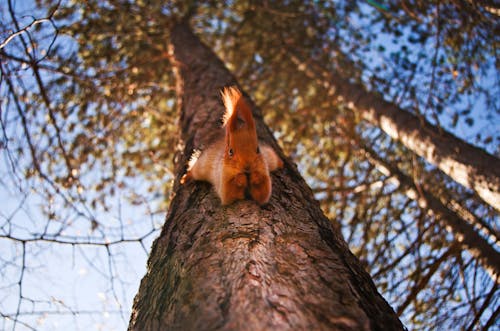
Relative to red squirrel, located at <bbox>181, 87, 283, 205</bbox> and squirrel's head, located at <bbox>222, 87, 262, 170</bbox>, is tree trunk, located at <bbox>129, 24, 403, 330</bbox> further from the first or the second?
squirrel's head, located at <bbox>222, 87, 262, 170</bbox>

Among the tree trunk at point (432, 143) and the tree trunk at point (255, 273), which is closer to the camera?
the tree trunk at point (255, 273)

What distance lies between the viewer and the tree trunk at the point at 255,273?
3.39 feet

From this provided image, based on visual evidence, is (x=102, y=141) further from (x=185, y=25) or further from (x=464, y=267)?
(x=464, y=267)

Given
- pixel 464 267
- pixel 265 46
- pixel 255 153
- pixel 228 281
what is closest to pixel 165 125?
pixel 265 46

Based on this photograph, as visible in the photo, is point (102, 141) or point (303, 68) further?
point (303, 68)

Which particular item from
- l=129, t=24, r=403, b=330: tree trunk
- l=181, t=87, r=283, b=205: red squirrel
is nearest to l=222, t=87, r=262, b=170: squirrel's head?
l=181, t=87, r=283, b=205: red squirrel

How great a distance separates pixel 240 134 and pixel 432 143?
90.9 inches

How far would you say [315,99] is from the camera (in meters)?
5.93

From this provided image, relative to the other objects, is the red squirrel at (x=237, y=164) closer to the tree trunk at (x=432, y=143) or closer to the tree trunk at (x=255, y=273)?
the tree trunk at (x=255, y=273)

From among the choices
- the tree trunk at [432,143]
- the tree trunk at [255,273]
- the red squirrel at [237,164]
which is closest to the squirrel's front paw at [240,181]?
the red squirrel at [237,164]

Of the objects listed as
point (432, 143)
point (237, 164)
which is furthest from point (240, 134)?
point (432, 143)

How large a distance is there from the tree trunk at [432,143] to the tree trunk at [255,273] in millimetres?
1693

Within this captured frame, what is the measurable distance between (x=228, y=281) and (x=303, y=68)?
16.5ft

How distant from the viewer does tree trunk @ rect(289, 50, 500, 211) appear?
2922mm
